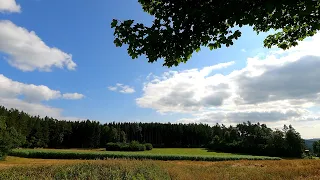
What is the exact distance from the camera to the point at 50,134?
379 feet

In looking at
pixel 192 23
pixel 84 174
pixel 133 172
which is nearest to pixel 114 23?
pixel 192 23

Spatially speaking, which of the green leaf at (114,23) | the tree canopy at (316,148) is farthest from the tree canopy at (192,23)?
the tree canopy at (316,148)

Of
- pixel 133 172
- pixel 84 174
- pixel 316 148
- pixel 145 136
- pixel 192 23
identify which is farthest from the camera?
pixel 145 136

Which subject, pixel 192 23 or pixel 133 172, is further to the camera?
pixel 133 172

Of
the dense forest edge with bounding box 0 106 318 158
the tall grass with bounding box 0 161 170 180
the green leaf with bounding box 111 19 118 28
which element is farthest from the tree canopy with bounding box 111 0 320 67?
the dense forest edge with bounding box 0 106 318 158

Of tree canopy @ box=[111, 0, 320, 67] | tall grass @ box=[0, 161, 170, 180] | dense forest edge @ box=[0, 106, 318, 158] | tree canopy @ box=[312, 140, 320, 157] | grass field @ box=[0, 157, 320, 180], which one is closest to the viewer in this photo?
tree canopy @ box=[111, 0, 320, 67]

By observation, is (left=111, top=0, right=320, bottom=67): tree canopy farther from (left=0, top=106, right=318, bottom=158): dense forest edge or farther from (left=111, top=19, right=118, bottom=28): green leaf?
(left=0, top=106, right=318, bottom=158): dense forest edge

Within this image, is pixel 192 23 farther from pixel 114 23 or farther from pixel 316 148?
pixel 316 148

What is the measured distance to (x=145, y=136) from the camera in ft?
472

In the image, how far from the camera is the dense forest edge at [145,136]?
273 feet

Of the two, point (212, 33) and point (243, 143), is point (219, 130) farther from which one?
point (212, 33)

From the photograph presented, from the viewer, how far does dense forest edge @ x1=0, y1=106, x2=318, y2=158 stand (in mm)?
83062

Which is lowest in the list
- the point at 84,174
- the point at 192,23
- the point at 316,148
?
the point at 316,148

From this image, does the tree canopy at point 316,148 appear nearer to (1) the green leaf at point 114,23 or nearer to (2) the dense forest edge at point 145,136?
(2) the dense forest edge at point 145,136
